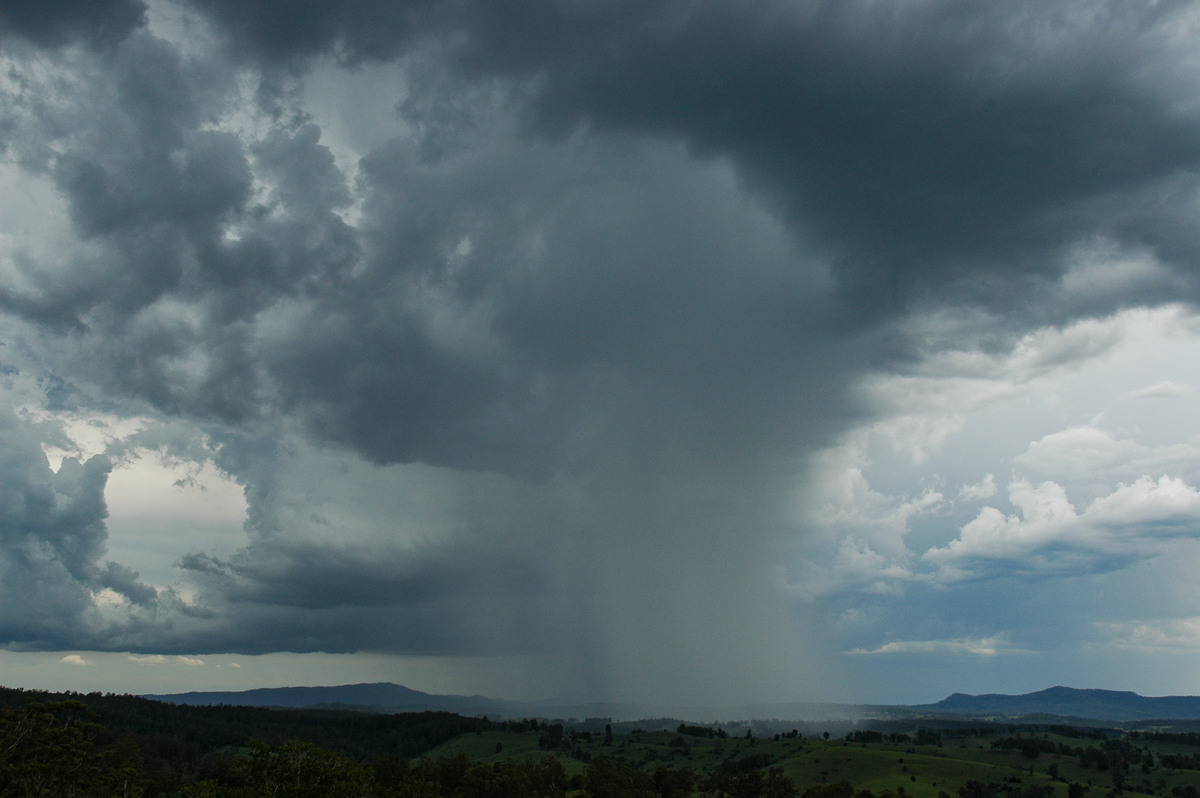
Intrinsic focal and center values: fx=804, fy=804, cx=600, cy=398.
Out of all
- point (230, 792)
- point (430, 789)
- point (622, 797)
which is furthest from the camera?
point (622, 797)

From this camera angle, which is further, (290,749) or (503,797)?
(503,797)

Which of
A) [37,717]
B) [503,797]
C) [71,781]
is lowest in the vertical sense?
[503,797]

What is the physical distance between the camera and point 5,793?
347 feet

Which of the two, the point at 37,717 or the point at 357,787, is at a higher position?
the point at 37,717

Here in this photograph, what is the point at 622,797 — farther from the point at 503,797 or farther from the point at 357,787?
the point at 357,787

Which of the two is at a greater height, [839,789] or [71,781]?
[71,781]

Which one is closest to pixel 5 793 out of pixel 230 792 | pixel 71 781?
pixel 71 781

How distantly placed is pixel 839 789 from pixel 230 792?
143 m

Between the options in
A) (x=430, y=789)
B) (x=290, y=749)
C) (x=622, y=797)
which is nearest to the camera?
(x=290, y=749)

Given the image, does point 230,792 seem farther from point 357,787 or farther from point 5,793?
point 5,793

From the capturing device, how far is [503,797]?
19138 centimetres

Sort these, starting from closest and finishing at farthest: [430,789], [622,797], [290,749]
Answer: [290,749] → [430,789] → [622,797]

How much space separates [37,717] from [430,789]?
64.4m

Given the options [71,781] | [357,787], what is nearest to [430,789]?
[357,787]
